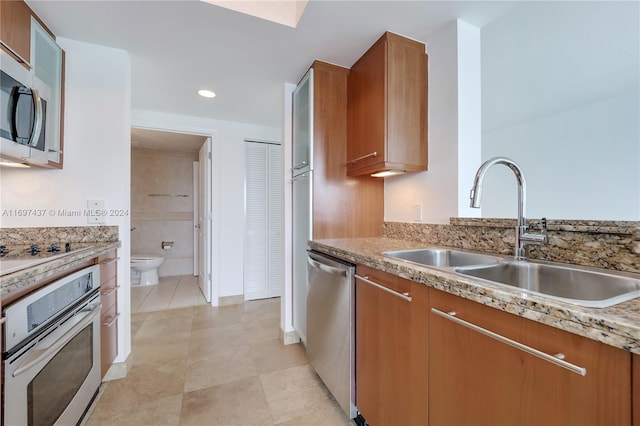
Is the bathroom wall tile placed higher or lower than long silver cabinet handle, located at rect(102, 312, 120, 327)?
lower

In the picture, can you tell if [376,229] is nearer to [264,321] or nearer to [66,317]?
[264,321]

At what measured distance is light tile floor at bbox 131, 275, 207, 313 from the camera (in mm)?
3035

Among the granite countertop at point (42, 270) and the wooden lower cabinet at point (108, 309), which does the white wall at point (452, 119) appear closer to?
the granite countertop at point (42, 270)

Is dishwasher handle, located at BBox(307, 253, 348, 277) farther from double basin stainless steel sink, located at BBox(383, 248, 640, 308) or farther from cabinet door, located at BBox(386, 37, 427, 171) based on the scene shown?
cabinet door, located at BBox(386, 37, 427, 171)

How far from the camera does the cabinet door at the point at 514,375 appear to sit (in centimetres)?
50

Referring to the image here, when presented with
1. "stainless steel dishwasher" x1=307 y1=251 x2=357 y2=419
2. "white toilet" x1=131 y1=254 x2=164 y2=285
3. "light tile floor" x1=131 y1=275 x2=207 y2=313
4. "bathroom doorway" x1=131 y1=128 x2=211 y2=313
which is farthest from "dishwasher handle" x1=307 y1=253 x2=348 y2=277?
"white toilet" x1=131 y1=254 x2=164 y2=285

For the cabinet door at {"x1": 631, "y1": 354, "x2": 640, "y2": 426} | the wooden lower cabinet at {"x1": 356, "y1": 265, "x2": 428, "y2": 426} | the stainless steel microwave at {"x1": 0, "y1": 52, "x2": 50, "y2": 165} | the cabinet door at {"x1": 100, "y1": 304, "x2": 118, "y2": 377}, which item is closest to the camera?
the cabinet door at {"x1": 631, "y1": 354, "x2": 640, "y2": 426}

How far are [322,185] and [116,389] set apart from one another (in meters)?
1.88

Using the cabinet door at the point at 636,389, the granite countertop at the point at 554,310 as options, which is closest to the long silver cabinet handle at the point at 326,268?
the granite countertop at the point at 554,310

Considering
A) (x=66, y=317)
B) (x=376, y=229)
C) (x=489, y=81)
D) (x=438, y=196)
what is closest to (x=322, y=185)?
(x=376, y=229)

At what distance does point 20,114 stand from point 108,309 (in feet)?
3.71

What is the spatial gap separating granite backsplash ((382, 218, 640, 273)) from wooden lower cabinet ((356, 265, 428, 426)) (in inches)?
25.0

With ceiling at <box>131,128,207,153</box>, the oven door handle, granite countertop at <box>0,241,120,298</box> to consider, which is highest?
ceiling at <box>131,128,207,153</box>

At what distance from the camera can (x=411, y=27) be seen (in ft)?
5.24
